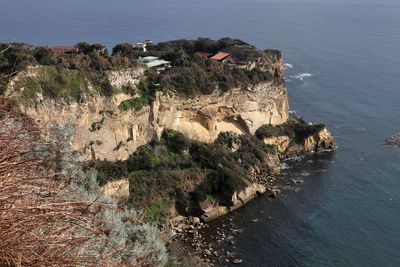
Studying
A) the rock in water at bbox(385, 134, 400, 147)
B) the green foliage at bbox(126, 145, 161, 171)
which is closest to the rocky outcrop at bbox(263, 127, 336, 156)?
the rock in water at bbox(385, 134, 400, 147)

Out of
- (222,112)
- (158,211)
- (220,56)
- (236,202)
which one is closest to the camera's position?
(158,211)

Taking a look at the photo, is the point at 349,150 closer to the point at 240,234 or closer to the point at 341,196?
the point at 341,196

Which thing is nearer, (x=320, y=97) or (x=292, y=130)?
(x=292, y=130)

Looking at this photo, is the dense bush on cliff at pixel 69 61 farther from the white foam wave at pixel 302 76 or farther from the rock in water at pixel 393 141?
the white foam wave at pixel 302 76

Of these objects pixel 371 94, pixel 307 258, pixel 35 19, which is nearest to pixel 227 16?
pixel 35 19

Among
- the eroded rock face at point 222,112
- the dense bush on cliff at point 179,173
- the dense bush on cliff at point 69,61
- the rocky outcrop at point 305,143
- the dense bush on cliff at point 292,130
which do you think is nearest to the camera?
the dense bush on cliff at point 69,61

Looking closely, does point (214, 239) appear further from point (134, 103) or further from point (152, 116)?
point (134, 103)

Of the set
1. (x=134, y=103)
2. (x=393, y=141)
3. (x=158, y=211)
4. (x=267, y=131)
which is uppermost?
(x=134, y=103)

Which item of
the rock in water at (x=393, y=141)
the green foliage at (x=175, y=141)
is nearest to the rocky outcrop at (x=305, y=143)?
the rock in water at (x=393, y=141)

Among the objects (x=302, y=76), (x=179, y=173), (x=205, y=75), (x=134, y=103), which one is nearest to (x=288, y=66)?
(x=302, y=76)
